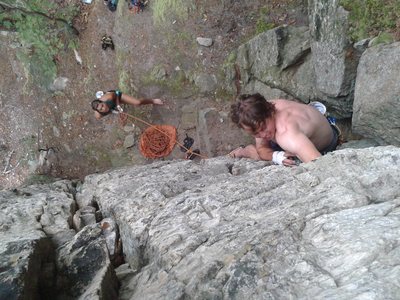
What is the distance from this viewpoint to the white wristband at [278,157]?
5.13 m

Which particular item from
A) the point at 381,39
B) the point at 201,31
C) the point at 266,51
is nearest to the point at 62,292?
the point at 381,39

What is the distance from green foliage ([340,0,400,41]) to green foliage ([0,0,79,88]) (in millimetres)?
7080

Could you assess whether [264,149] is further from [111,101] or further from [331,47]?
[111,101]

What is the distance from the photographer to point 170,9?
8359mm

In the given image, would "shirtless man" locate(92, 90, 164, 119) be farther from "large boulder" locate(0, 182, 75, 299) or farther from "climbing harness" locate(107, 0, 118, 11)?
"large boulder" locate(0, 182, 75, 299)

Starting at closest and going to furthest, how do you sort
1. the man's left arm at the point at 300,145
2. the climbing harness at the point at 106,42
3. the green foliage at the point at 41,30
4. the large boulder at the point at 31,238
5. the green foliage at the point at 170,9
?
the large boulder at the point at 31,238 → the man's left arm at the point at 300,145 → the green foliage at the point at 170,9 → the climbing harness at the point at 106,42 → the green foliage at the point at 41,30

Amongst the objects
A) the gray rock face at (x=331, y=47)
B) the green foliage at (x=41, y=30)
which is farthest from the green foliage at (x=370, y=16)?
the green foliage at (x=41, y=30)

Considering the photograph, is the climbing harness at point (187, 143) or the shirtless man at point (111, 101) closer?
the shirtless man at point (111, 101)

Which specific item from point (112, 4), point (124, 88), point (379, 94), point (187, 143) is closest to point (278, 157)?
point (379, 94)

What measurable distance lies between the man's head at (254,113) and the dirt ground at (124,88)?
3.40 m

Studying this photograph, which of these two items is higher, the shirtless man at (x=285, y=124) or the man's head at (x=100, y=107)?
the man's head at (x=100, y=107)

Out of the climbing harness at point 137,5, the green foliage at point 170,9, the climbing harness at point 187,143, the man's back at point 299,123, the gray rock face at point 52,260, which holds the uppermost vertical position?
the climbing harness at point 137,5

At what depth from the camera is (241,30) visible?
803cm

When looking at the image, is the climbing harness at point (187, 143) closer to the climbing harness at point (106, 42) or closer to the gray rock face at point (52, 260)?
the climbing harness at point (106, 42)
